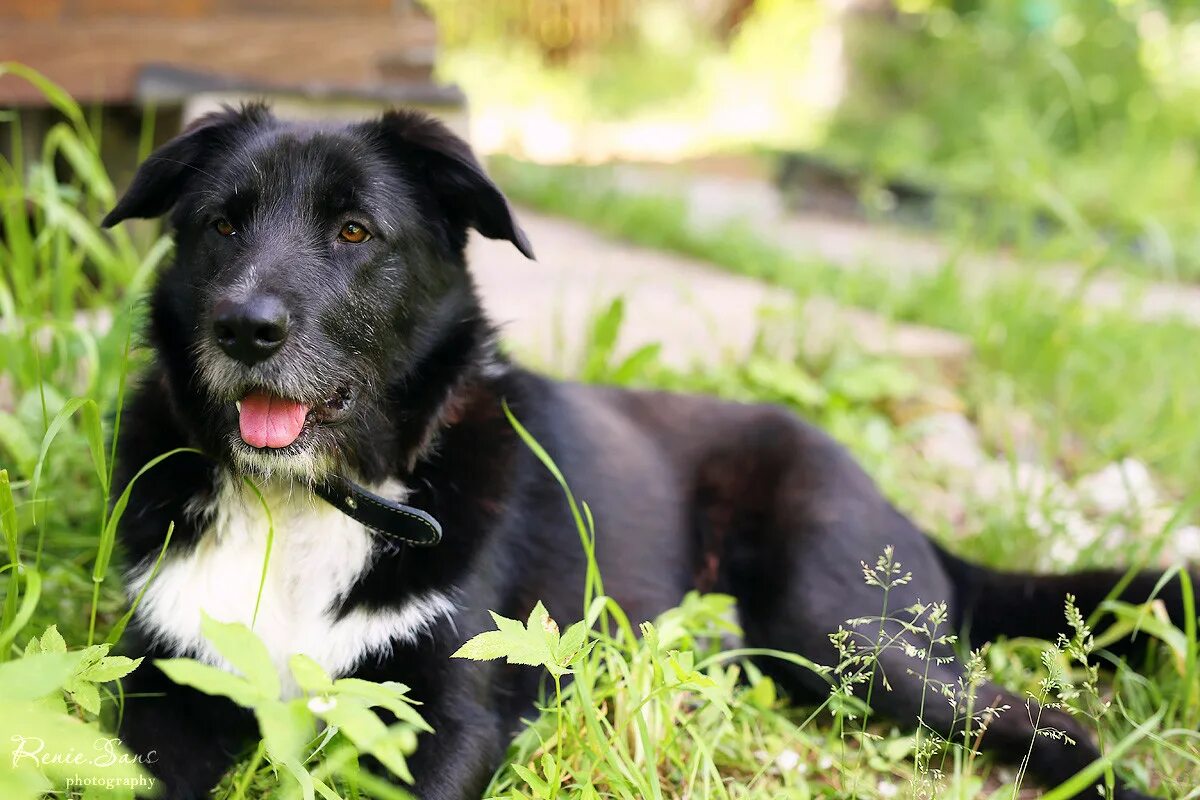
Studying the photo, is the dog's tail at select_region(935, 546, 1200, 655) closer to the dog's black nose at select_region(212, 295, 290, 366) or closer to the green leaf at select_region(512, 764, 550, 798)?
the green leaf at select_region(512, 764, 550, 798)

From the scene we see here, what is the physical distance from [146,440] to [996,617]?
6.75ft

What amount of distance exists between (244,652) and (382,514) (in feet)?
2.72

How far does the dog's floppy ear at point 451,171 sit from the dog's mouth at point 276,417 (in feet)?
1.58

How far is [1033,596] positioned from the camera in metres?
2.71

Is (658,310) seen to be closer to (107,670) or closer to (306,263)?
(306,263)

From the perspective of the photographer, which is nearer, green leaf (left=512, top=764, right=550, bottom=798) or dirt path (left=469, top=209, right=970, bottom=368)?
green leaf (left=512, top=764, right=550, bottom=798)

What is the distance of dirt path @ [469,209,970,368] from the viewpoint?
4.18 meters

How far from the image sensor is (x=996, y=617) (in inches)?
108

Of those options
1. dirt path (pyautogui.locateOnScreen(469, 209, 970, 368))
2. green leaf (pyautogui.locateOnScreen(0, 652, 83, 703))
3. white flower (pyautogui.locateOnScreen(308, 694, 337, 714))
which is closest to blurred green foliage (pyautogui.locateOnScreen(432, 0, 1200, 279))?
dirt path (pyautogui.locateOnScreen(469, 209, 970, 368))

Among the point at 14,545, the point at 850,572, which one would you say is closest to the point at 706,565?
the point at 850,572

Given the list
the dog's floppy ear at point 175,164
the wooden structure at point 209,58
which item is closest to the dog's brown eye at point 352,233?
the dog's floppy ear at point 175,164

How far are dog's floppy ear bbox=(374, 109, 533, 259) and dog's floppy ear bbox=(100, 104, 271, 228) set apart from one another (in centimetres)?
32

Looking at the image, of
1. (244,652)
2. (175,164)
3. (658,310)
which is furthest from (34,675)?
(658,310)

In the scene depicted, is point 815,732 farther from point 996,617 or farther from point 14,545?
point 14,545
